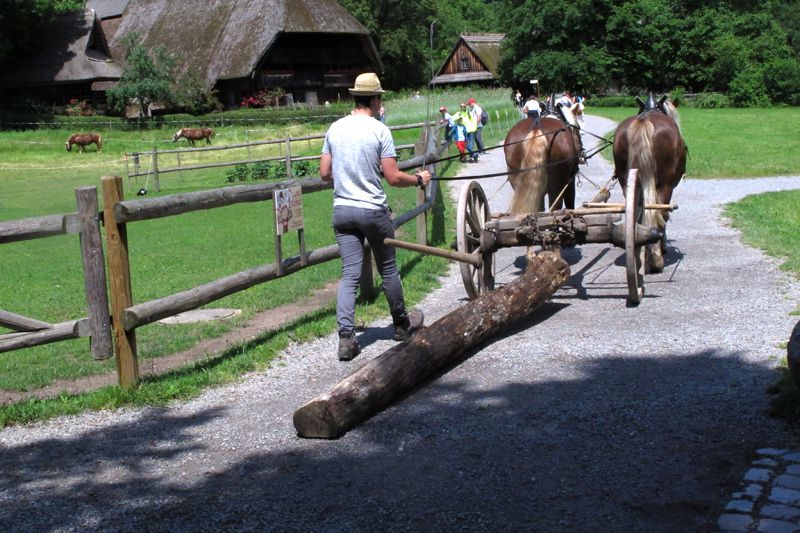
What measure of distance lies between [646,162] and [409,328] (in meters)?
3.87

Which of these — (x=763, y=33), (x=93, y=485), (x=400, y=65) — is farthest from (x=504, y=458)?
(x=400, y=65)

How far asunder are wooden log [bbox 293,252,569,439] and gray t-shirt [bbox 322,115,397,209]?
1.13m

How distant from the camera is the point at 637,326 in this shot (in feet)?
27.1

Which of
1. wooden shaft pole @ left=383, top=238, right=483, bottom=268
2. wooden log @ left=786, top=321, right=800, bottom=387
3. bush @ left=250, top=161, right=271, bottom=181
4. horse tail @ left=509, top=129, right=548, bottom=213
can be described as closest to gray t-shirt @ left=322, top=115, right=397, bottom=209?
wooden shaft pole @ left=383, top=238, right=483, bottom=268

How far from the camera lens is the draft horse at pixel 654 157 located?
410 inches

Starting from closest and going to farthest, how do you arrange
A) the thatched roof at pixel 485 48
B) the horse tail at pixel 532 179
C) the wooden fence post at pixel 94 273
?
the wooden fence post at pixel 94 273 → the horse tail at pixel 532 179 → the thatched roof at pixel 485 48

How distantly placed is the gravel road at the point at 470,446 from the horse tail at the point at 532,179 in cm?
207

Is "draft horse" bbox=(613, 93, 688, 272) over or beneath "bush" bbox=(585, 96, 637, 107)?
over

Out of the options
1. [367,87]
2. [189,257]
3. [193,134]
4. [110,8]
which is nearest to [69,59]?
[110,8]

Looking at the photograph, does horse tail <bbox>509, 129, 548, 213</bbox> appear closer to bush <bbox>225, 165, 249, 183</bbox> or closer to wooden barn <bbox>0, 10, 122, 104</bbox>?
bush <bbox>225, 165, 249, 183</bbox>

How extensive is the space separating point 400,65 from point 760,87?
33983 millimetres

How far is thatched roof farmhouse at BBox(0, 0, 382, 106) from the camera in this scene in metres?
62.0

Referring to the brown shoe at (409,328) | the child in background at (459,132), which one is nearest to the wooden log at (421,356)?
the brown shoe at (409,328)

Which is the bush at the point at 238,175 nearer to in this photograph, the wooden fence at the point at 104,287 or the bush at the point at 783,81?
the wooden fence at the point at 104,287
